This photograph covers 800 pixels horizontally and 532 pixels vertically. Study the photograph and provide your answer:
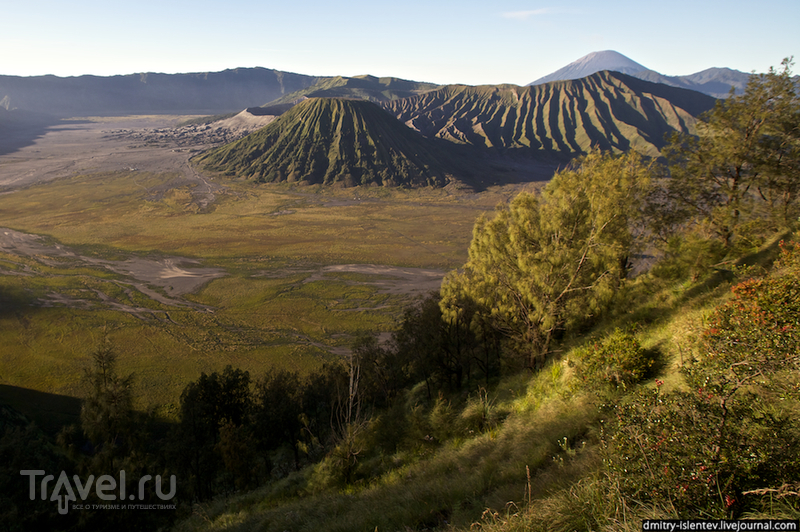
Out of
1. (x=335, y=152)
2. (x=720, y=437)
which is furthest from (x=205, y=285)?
(x=335, y=152)

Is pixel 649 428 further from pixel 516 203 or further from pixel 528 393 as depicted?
pixel 516 203

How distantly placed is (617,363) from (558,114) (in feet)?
595

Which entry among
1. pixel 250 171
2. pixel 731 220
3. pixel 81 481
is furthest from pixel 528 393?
pixel 250 171

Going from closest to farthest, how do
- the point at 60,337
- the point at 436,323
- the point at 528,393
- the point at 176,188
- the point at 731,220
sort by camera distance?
the point at 528,393 → the point at 731,220 → the point at 436,323 → the point at 60,337 → the point at 176,188

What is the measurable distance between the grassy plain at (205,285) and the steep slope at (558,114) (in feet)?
246

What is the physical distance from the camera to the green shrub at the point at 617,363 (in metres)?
8.93

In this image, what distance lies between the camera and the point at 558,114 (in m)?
166

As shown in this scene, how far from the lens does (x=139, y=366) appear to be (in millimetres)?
31188

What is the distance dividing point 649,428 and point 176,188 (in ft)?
370

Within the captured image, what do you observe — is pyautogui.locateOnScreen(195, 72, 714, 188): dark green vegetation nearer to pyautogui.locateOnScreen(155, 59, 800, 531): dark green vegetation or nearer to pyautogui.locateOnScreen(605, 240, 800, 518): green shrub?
pyautogui.locateOnScreen(155, 59, 800, 531): dark green vegetation

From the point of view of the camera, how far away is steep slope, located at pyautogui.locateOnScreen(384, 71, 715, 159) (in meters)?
152

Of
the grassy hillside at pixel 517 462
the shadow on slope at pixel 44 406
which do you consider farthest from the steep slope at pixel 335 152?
the grassy hillside at pixel 517 462

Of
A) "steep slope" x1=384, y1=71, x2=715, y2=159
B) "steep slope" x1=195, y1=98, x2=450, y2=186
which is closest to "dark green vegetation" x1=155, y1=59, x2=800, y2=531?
"steep slope" x1=195, y1=98, x2=450, y2=186

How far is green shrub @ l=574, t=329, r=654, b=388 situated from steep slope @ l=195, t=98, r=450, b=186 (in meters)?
103
